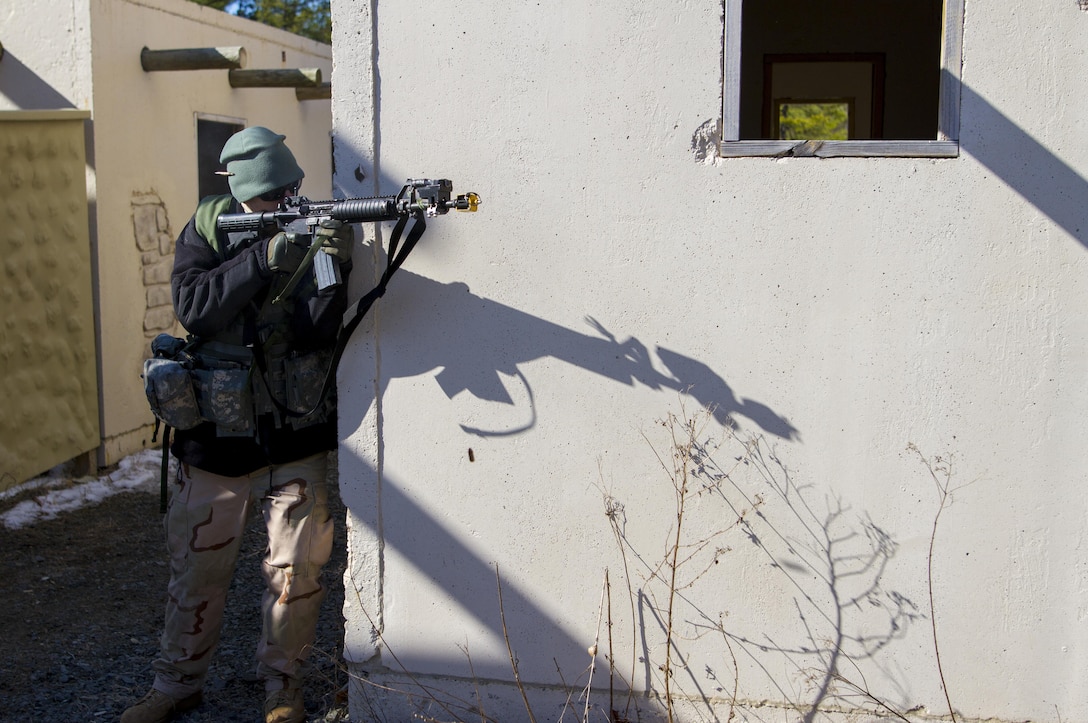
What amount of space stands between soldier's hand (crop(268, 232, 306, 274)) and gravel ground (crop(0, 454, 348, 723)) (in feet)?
3.93

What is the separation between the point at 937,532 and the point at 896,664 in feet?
1.27

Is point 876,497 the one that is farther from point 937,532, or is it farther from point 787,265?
point 787,265

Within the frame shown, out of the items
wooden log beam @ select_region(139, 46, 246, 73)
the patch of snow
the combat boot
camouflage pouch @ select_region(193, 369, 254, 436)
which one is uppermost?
wooden log beam @ select_region(139, 46, 246, 73)

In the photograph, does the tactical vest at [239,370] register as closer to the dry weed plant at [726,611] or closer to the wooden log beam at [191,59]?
the dry weed plant at [726,611]

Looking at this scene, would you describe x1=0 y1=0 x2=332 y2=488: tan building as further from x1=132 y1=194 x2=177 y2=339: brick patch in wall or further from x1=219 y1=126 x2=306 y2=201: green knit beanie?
x1=219 y1=126 x2=306 y2=201: green knit beanie

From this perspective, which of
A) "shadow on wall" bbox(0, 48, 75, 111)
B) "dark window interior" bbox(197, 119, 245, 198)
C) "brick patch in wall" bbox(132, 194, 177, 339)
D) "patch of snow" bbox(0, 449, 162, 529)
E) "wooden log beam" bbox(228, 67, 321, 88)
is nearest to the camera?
"patch of snow" bbox(0, 449, 162, 529)

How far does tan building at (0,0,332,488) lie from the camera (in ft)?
18.3

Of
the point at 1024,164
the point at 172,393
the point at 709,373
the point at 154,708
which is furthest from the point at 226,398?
the point at 1024,164

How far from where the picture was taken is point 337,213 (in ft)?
9.11

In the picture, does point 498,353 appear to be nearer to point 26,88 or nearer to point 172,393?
point 172,393

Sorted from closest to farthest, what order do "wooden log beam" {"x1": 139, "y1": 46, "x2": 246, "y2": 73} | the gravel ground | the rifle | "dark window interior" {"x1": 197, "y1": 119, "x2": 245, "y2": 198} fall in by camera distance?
the rifle
the gravel ground
"wooden log beam" {"x1": 139, "y1": 46, "x2": 246, "y2": 73}
"dark window interior" {"x1": 197, "y1": 119, "x2": 245, "y2": 198}

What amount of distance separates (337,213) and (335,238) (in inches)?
3.2

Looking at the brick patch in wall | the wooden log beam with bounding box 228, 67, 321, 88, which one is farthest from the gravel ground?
the wooden log beam with bounding box 228, 67, 321, 88

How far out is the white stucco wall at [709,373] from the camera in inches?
107
